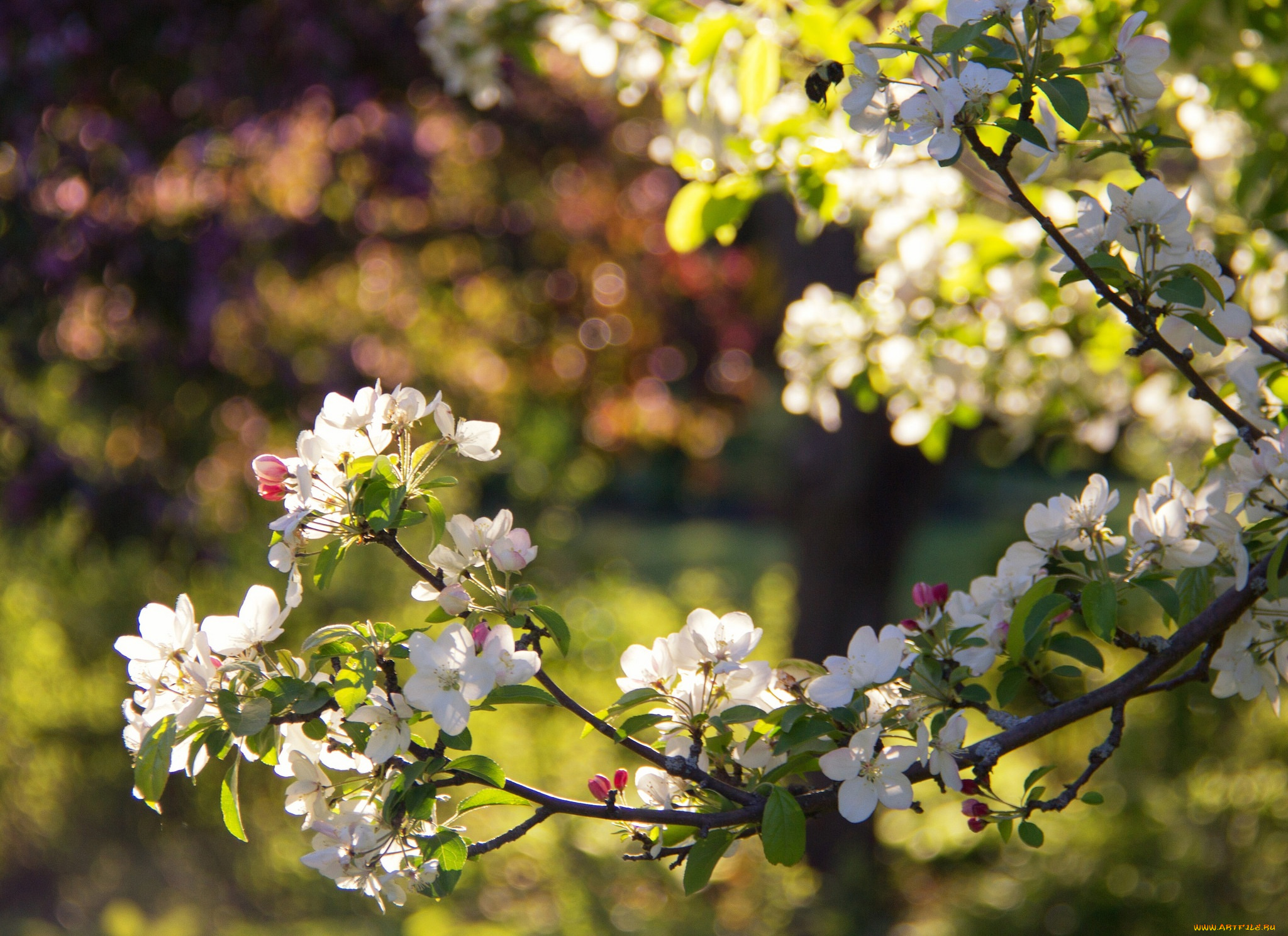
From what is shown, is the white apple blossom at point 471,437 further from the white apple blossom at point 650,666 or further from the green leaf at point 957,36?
the green leaf at point 957,36

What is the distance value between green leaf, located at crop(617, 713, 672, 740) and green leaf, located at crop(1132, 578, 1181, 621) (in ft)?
1.45

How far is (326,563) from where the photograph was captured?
2.63ft

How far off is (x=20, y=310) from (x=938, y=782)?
8.43 feet

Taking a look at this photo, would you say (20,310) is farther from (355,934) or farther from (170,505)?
(355,934)

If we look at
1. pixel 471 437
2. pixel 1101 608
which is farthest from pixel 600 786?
pixel 1101 608

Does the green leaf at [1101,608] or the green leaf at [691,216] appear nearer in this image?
the green leaf at [1101,608]

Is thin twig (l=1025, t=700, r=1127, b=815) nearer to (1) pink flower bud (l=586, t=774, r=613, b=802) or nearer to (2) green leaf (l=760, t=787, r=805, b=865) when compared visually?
(2) green leaf (l=760, t=787, r=805, b=865)

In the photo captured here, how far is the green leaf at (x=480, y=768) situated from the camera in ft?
2.62

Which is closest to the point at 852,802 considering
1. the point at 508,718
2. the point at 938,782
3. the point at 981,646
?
the point at 938,782

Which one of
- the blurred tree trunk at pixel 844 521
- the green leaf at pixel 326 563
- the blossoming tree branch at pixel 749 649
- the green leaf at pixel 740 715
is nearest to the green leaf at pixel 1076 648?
the blossoming tree branch at pixel 749 649

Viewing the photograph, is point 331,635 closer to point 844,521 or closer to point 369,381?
point 844,521

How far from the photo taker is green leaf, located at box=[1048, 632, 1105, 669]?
0.93m

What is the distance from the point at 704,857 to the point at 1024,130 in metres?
0.63

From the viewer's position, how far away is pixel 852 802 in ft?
2.73
